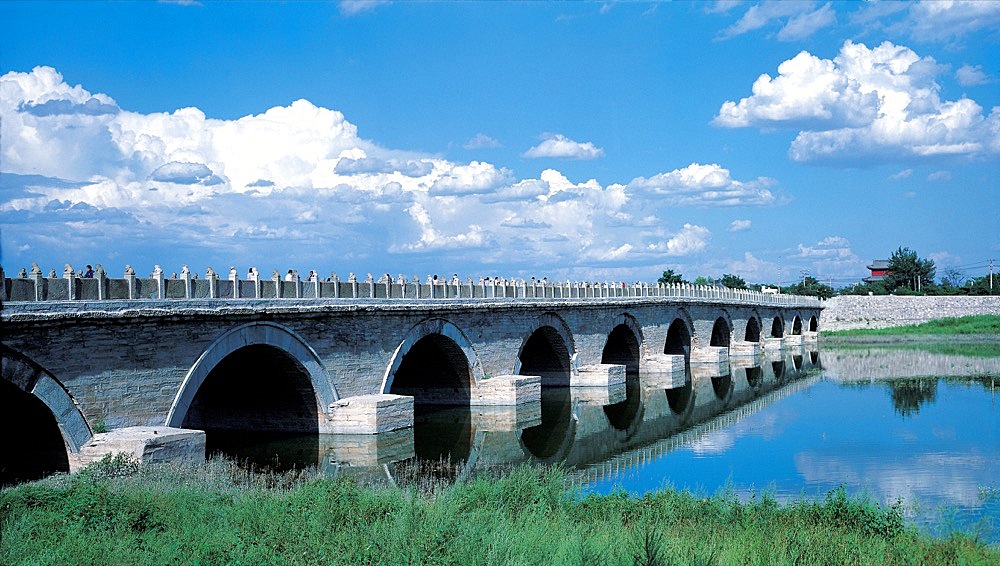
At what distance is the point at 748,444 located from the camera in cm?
2103

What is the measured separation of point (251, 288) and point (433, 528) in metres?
10.1

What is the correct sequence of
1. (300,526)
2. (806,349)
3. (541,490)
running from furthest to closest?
(806,349), (541,490), (300,526)

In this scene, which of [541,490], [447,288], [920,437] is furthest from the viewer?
[447,288]

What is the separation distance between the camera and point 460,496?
38.8 ft

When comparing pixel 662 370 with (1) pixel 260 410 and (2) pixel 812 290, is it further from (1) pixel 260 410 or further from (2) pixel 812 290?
(2) pixel 812 290

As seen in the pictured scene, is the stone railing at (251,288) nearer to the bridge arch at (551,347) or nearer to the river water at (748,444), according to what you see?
the bridge arch at (551,347)

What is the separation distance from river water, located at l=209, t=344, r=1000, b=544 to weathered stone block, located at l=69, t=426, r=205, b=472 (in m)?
3.29

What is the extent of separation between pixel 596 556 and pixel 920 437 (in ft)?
53.7

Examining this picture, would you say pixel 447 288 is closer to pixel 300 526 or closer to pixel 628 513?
pixel 628 513

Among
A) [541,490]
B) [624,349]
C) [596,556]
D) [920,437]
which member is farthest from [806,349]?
[596,556]

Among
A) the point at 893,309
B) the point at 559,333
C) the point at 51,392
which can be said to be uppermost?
the point at 893,309

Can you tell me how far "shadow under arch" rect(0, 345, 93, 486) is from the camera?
13273 millimetres

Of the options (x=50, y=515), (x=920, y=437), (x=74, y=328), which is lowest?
(x=920, y=437)

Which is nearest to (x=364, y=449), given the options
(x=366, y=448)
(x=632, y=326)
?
(x=366, y=448)
